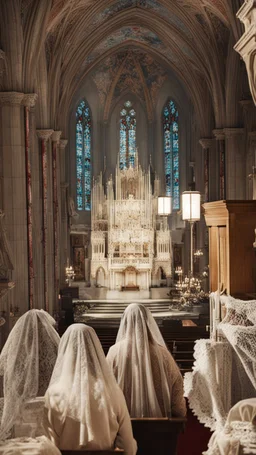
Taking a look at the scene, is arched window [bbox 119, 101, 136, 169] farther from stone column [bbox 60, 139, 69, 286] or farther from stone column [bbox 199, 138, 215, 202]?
stone column [bbox 199, 138, 215, 202]

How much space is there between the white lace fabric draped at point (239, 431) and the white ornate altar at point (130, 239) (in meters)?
24.8

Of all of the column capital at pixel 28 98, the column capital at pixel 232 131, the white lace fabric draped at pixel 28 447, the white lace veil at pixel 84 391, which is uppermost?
the column capital at pixel 28 98

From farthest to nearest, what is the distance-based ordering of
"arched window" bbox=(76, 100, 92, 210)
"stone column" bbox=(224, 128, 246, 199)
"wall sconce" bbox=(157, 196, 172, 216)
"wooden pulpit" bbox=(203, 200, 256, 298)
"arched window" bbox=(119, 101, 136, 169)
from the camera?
"arched window" bbox=(119, 101, 136, 169)
"arched window" bbox=(76, 100, 92, 210)
"stone column" bbox=(224, 128, 246, 199)
"wall sconce" bbox=(157, 196, 172, 216)
"wooden pulpit" bbox=(203, 200, 256, 298)

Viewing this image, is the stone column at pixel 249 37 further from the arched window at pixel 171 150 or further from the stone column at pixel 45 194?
the arched window at pixel 171 150

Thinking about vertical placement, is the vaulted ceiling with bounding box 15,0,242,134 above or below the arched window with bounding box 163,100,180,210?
above

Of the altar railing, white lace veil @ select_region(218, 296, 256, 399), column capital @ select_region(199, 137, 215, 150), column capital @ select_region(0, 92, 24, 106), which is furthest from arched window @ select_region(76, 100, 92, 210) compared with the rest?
white lace veil @ select_region(218, 296, 256, 399)

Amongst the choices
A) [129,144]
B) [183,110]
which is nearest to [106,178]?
[129,144]

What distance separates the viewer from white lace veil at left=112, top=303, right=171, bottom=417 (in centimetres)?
556

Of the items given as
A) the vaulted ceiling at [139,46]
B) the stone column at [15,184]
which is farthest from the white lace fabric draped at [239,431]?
the vaulted ceiling at [139,46]

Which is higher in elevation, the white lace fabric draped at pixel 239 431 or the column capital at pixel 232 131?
the column capital at pixel 232 131

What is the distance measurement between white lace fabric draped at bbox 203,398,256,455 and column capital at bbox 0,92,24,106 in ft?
44.9

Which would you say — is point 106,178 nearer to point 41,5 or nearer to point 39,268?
point 39,268

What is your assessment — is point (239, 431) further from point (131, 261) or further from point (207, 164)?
point (131, 261)

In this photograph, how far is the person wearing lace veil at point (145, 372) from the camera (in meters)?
5.56
